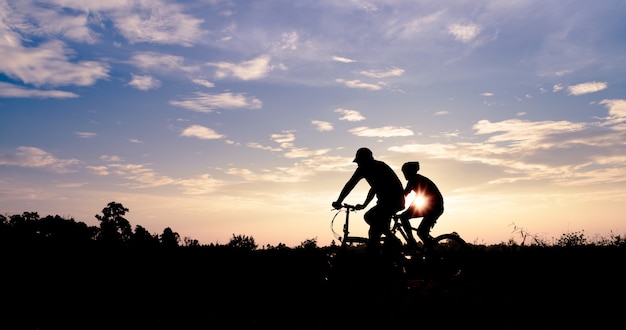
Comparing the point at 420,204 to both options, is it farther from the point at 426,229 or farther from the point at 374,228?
the point at 374,228

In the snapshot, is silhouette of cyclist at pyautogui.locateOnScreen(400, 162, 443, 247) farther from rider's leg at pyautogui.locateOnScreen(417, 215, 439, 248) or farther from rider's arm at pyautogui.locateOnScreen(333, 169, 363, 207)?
rider's arm at pyautogui.locateOnScreen(333, 169, 363, 207)

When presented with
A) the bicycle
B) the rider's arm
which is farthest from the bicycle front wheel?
the rider's arm

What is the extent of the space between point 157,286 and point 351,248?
4047 mm

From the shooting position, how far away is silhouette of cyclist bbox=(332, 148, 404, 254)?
9.09m

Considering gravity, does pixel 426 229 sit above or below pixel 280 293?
above

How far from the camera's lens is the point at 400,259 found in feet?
31.4

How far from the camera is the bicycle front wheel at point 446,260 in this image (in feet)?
31.7

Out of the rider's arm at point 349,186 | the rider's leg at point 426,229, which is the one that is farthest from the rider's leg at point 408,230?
the rider's arm at point 349,186

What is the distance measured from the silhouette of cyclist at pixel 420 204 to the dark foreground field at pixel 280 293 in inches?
44.1

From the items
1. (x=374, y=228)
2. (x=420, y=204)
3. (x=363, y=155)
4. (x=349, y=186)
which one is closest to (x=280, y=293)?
(x=374, y=228)

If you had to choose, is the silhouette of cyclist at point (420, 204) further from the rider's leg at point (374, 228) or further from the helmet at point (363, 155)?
the helmet at point (363, 155)

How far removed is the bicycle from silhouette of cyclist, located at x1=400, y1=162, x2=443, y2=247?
0.48 ft

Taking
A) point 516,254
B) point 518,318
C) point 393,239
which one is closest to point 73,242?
point 393,239

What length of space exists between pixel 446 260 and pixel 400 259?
100 centimetres
